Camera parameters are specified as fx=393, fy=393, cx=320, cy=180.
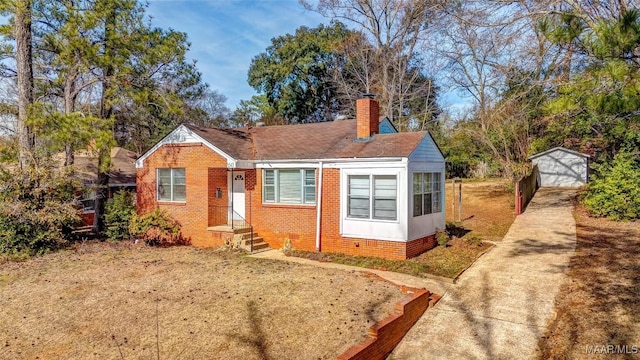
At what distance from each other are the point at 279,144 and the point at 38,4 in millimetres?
11080

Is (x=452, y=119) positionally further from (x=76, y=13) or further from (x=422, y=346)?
(x=422, y=346)

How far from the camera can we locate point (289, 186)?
1455cm

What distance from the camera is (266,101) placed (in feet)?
129

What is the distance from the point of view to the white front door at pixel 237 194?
15589 millimetres

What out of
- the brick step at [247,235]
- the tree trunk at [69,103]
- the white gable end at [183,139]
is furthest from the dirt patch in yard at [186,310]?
the tree trunk at [69,103]

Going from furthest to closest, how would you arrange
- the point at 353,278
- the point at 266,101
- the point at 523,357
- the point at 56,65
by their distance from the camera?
the point at 266,101 → the point at 56,65 → the point at 353,278 → the point at 523,357

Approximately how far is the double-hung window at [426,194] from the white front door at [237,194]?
6.74m

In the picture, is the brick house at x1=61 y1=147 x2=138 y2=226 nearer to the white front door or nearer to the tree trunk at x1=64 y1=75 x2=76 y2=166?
the tree trunk at x1=64 y1=75 x2=76 y2=166

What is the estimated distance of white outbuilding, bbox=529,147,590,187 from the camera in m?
25.9

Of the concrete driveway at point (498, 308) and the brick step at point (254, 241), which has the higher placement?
the brick step at point (254, 241)

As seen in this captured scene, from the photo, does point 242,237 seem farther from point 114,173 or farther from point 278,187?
point 114,173

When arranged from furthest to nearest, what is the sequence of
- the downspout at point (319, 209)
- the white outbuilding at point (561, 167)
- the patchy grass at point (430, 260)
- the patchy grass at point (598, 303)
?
the white outbuilding at point (561, 167), the downspout at point (319, 209), the patchy grass at point (430, 260), the patchy grass at point (598, 303)

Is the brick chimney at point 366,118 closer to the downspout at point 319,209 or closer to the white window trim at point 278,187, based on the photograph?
the downspout at point 319,209

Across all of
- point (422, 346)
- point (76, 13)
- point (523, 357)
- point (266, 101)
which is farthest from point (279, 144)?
point (266, 101)
